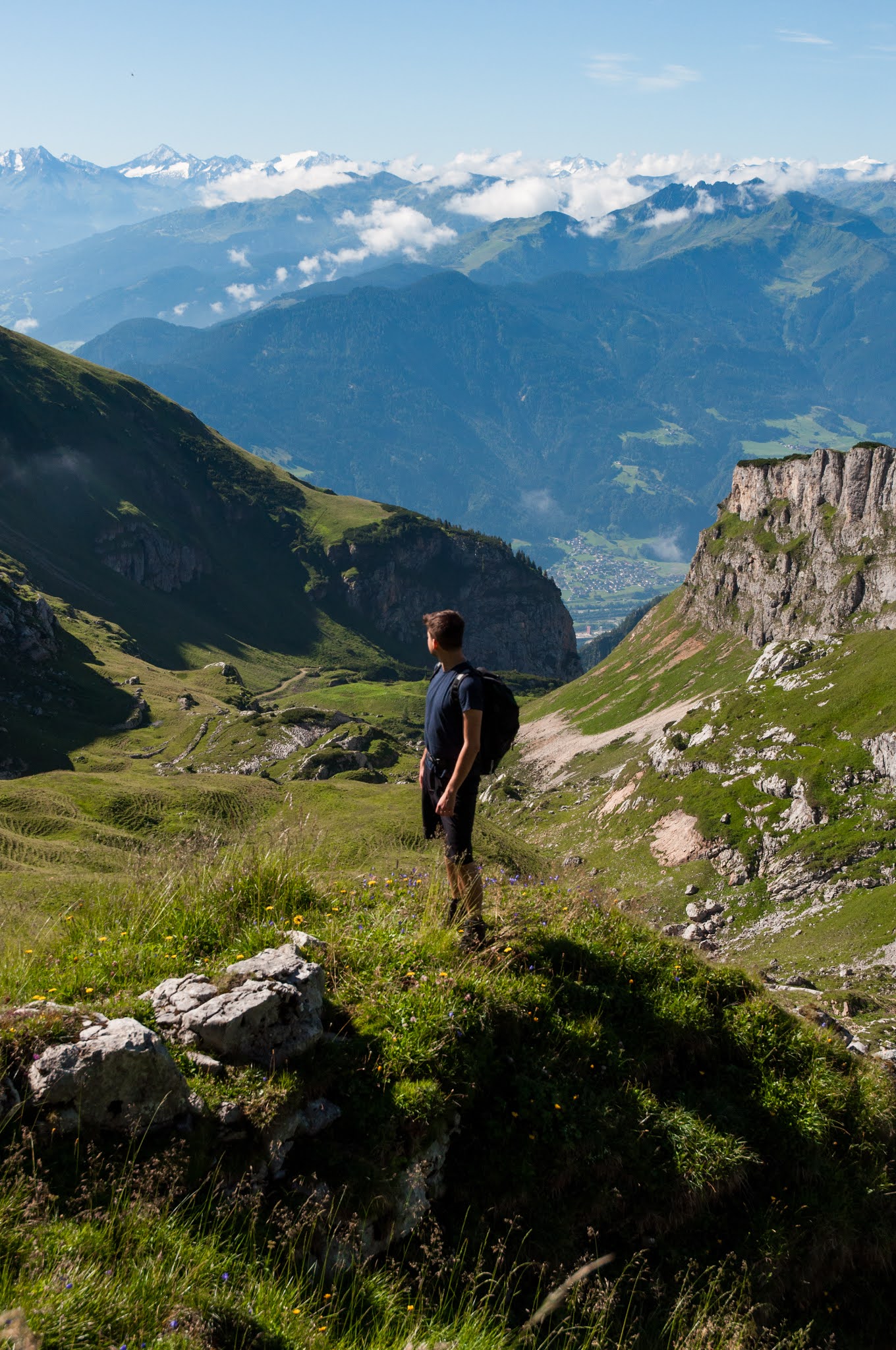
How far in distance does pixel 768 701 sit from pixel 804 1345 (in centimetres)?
9334

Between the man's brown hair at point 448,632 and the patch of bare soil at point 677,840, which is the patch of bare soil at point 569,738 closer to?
the patch of bare soil at point 677,840

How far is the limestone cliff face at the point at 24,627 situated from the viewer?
141375mm

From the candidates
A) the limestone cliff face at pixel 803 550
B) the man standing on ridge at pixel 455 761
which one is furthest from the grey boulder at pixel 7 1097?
the limestone cliff face at pixel 803 550

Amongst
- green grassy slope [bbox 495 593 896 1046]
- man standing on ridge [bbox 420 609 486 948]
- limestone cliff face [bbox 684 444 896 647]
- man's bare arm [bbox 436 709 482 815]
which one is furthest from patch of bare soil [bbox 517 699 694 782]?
man's bare arm [bbox 436 709 482 815]

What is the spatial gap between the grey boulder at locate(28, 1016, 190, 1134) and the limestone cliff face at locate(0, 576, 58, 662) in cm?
14869

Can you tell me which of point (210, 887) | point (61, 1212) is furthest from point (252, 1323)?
point (210, 887)

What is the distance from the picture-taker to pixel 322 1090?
789 centimetres

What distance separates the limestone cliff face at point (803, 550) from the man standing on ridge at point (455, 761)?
409 ft

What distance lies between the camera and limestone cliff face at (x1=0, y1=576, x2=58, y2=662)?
14138 centimetres

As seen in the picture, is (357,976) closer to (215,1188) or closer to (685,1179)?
(215,1188)

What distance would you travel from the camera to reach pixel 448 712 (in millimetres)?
10289

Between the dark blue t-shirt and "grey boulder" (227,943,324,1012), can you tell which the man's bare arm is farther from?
"grey boulder" (227,943,324,1012)

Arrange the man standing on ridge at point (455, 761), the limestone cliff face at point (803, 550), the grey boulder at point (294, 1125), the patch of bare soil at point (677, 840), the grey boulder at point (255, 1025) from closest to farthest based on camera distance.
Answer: the grey boulder at point (294, 1125)
the grey boulder at point (255, 1025)
the man standing on ridge at point (455, 761)
the patch of bare soil at point (677, 840)
the limestone cliff face at point (803, 550)

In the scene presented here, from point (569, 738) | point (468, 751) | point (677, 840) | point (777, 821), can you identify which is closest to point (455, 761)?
point (468, 751)
